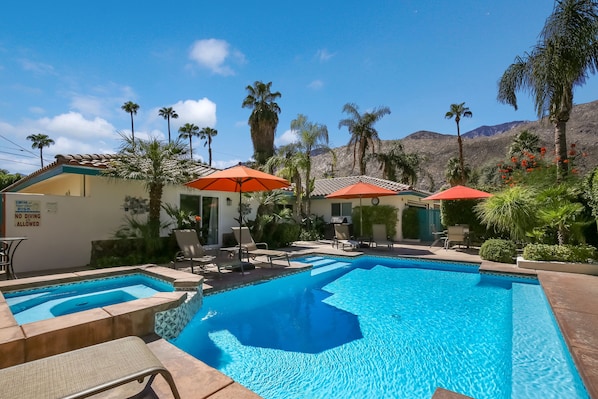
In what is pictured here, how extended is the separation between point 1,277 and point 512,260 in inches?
617

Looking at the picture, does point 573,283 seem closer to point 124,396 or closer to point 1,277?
point 124,396

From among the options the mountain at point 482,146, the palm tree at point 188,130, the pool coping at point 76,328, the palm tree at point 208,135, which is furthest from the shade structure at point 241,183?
the mountain at point 482,146

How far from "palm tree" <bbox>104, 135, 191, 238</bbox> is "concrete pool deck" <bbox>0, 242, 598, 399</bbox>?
2467 mm

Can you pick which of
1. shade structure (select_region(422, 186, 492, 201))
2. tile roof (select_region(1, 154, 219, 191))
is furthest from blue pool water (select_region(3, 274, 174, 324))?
shade structure (select_region(422, 186, 492, 201))

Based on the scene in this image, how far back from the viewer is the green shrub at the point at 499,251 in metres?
10.5

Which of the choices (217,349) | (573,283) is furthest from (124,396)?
(573,283)

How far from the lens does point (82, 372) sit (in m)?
1.94

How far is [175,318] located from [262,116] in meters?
25.8

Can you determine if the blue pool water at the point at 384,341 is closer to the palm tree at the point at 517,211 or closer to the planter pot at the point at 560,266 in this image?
the planter pot at the point at 560,266

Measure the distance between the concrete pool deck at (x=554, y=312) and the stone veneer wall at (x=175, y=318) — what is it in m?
0.47

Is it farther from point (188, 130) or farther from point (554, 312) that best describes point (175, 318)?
point (188, 130)

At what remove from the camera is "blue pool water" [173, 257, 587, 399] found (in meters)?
3.78

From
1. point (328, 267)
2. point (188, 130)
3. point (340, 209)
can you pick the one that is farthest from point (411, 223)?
point (188, 130)

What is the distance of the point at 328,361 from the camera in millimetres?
4344
